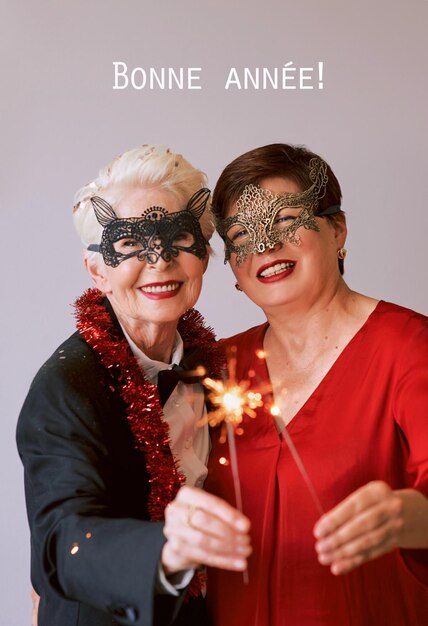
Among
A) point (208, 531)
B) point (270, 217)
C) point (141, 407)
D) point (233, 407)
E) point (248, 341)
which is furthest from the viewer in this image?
point (248, 341)

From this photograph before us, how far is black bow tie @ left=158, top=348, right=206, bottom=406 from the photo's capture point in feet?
6.15

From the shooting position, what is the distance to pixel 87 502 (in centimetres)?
146

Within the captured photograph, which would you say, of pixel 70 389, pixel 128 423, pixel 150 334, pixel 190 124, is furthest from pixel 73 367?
pixel 190 124

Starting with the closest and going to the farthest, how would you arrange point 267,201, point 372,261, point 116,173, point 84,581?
point 84,581
point 116,173
point 267,201
point 372,261

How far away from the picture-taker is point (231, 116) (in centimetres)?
299

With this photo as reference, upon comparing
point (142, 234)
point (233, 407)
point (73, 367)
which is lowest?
point (233, 407)

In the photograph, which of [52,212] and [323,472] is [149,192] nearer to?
[323,472]

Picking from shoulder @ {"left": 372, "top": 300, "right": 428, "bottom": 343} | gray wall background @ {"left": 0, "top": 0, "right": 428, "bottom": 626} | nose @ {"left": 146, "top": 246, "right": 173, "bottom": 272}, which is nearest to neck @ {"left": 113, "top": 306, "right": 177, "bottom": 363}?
nose @ {"left": 146, "top": 246, "right": 173, "bottom": 272}

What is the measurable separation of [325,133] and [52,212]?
100cm

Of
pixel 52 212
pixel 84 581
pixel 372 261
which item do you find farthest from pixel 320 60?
pixel 84 581

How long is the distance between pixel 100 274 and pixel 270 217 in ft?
1.36

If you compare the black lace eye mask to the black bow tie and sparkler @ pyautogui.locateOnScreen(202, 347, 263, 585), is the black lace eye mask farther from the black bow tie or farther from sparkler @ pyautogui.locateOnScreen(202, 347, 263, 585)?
sparkler @ pyautogui.locateOnScreen(202, 347, 263, 585)

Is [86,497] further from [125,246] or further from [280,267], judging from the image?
[280,267]

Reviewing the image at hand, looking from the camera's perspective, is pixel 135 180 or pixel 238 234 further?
pixel 238 234
